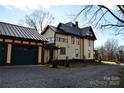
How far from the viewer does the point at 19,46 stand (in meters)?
12.6

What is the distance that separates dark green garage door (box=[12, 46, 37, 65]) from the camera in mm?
12249

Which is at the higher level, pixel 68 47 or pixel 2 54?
pixel 68 47

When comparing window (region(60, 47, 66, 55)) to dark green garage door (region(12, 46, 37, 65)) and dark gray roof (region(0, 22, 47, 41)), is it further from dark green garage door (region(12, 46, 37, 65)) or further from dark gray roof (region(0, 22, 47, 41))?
dark green garage door (region(12, 46, 37, 65))

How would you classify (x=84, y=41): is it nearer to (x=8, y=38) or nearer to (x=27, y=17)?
(x=27, y=17)

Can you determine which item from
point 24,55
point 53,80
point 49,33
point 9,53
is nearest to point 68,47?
point 49,33

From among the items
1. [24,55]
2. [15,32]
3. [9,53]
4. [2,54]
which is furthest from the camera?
[15,32]

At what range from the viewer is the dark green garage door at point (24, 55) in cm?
1225

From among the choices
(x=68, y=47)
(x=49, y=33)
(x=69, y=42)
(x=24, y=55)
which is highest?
(x=49, y=33)

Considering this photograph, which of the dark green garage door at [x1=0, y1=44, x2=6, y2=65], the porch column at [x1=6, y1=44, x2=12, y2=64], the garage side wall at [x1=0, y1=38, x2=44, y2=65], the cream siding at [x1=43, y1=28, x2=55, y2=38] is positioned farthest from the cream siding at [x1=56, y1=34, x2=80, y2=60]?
the dark green garage door at [x1=0, y1=44, x2=6, y2=65]

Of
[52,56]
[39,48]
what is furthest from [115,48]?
[39,48]

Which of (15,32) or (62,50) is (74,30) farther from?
(15,32)

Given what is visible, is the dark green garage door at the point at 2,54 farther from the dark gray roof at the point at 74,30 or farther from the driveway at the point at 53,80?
the dark gray roof at the point at 74,30

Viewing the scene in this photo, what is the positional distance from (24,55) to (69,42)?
333 inches
